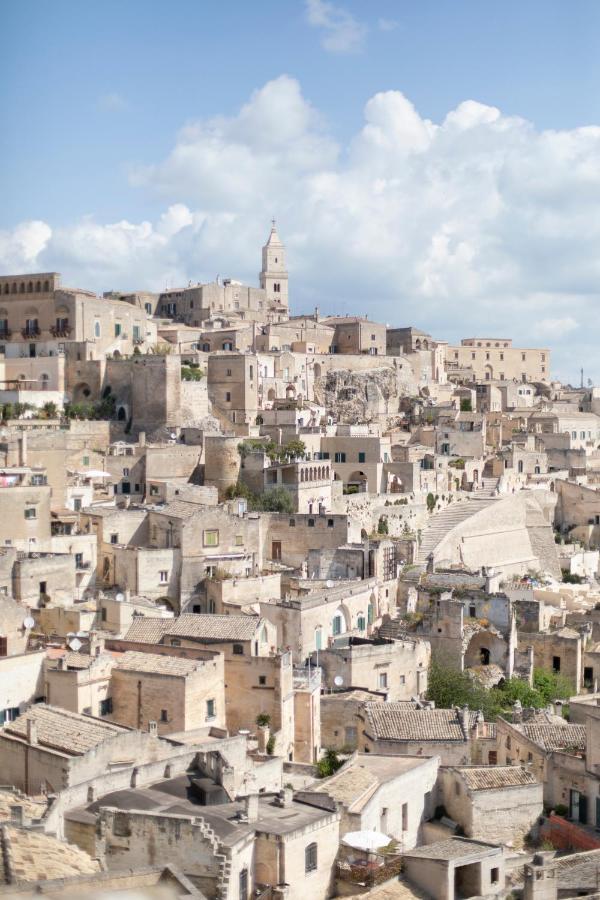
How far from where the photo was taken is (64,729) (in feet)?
58.7

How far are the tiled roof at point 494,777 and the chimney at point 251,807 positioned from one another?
5033 millimetres

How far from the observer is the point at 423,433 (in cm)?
Result: 4853

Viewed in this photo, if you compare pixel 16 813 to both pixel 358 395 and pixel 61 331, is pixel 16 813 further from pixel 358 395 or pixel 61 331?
pixel 358 395

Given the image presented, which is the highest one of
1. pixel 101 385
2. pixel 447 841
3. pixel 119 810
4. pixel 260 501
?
pixel 101 385

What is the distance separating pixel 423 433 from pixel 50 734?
107 ft

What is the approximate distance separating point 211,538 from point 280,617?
460cm

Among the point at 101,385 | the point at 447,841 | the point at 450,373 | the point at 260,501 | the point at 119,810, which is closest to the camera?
the point at 119,810

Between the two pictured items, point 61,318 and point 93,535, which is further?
point 61,318

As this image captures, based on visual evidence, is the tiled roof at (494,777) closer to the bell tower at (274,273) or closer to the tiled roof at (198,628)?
the tiled roof at (198,628)

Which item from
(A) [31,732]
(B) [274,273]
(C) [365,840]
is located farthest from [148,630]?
(B) [274,273]

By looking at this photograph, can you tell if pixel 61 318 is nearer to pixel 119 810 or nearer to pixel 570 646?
pixel 570 646

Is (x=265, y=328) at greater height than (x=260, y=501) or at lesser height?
greater

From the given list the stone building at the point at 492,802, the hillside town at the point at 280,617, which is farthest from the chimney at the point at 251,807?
the stone building at the point at 492,802

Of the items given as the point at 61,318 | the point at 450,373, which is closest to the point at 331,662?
the point at 61,318
